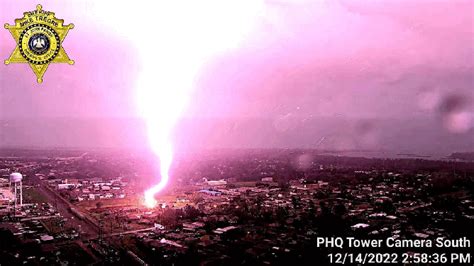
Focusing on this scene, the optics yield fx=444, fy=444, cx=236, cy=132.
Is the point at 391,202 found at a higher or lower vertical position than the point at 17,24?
lower

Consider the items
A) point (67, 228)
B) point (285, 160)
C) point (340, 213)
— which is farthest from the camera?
point (285, 160)

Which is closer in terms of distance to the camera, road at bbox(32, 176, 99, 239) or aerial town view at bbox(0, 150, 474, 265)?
aerial town view at bbox(0, 150, 474, 265)

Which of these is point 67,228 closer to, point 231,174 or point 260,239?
point 260,239

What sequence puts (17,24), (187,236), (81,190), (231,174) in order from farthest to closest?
1. (231,174)
2. (81,190)
3. (187,236)
4. (17,24)

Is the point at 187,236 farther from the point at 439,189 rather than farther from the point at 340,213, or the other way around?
the point at 439,189

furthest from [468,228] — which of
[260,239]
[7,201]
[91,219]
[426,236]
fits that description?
[7,201]

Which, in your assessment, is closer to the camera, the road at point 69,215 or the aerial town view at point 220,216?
the aerial town view at point 220,216

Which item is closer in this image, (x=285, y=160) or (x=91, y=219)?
(x=91, y=219)

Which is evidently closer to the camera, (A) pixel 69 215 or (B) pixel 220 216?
(B) pixel 220 216

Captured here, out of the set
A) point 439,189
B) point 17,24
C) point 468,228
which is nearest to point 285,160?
point 439,189
